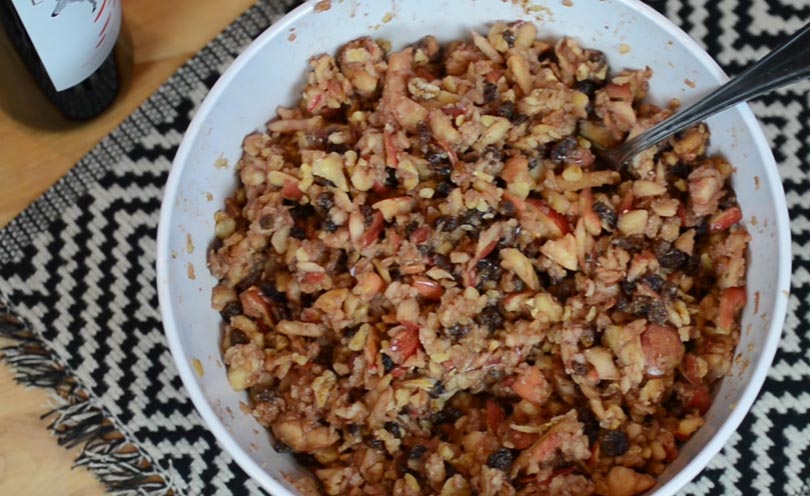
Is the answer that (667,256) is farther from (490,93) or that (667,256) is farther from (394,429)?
(394,429)

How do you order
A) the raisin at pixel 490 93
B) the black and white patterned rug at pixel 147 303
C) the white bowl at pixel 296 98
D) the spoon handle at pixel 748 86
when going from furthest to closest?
the black and white patterned rug at pixel 147 303
the raisin at pixel 490 93
the white bowl at pixel 296 98
the spoon handle at pixel 748 86

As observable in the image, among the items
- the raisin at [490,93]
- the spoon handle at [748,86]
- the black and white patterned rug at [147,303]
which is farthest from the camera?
the black and white patterned rug at [147,303]

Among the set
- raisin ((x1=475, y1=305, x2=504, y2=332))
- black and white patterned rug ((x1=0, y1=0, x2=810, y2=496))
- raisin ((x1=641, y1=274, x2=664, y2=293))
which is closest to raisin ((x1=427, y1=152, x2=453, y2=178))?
raisin ((x1=475, y1=305, x2=504, y2=332))

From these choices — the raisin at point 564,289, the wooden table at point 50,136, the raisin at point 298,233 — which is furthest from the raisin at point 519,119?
the wooden table at point 50,136

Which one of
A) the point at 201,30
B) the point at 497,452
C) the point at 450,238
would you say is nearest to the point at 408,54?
the point at 450,238

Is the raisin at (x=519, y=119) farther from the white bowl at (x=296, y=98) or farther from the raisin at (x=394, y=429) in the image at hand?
the raisin at (x=394, y=429)

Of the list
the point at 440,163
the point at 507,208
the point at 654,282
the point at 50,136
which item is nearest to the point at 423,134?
the point at 440,163

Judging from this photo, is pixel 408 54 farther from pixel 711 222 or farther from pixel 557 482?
pixel 557 482

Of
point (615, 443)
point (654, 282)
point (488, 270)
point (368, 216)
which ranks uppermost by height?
point (368, 216)

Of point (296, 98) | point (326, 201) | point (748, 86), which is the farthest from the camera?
point (296, 98)
